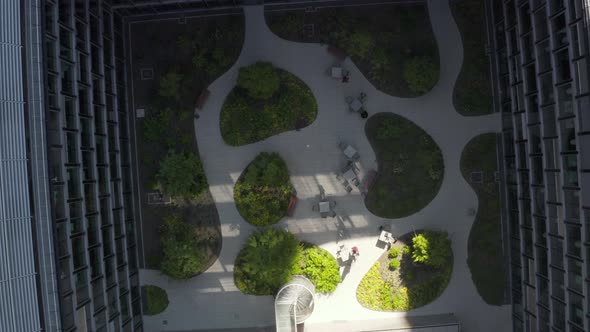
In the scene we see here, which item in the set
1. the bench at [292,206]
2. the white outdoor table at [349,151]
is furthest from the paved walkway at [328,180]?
the white outdoor table at [349,151]

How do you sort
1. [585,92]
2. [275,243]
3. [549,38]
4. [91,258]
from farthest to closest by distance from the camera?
[275,243] → [91,258] → [549,38] → [585,92]

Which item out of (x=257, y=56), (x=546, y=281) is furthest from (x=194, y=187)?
(x=546, y=281)

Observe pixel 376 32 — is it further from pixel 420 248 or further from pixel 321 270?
pixel 321 270

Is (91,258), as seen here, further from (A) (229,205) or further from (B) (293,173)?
(B) (293,173)

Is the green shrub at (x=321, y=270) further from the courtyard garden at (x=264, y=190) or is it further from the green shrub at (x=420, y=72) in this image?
the green shrub at (x=420, y=72)

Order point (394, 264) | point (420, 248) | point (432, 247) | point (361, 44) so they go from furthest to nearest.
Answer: point (394, 264) → point (361, 44) → point (420, 248) → point (432, 247)

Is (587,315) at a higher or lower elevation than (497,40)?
lower

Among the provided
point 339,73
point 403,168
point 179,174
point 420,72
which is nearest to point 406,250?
point 403,168

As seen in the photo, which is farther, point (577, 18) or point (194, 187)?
point (194, 187)
